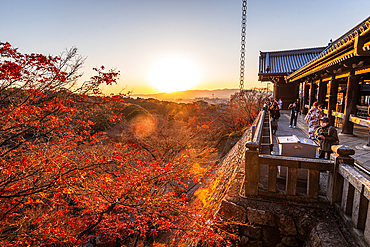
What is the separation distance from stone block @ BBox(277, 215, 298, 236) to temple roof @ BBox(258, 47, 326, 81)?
66.3 feet

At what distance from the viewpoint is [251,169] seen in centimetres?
403

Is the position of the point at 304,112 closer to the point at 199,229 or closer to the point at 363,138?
the point at 363,138

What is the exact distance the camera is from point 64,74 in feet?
17.6

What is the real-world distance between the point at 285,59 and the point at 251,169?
77.1ft

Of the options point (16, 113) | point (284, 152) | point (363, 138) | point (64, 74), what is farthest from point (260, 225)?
point (363, 138)

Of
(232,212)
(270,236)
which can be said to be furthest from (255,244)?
(232,212)

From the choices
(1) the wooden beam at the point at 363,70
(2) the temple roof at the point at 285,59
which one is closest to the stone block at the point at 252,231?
(1) the wooden beam at the point at 363,70

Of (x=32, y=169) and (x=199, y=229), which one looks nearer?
(x=199, y=229)

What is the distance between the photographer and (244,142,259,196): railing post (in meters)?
4.00

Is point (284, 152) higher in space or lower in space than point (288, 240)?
higher

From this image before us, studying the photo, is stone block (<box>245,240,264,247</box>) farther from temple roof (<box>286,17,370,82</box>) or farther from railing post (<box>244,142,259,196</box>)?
temple roof (<box>286,17,370,82</box>)

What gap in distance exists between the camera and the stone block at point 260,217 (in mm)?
3703

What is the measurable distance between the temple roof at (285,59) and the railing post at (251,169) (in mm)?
19566

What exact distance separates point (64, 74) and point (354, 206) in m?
7.43
